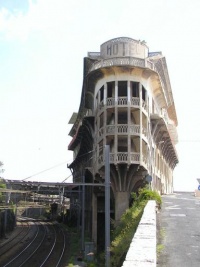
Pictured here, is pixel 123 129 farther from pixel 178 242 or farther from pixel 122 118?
pixel 178 242

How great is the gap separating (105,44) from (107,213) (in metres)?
18.9

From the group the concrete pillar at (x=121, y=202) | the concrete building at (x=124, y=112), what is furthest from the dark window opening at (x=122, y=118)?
the concrete pillar at (x=121, y=202)

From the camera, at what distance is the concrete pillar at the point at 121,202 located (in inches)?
1135

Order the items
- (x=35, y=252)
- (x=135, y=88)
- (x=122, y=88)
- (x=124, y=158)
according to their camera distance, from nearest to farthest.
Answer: (x=124, y=158) → (x=135, y=88) → (x=122, y=88) → (x=35, y=252)

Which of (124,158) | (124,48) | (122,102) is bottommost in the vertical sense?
(124,158)

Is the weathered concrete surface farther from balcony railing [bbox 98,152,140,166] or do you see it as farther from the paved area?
balcony railing [bbox 98,152,140,166]

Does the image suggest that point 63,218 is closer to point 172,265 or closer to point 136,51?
point 136,51

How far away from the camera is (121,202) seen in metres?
29.1

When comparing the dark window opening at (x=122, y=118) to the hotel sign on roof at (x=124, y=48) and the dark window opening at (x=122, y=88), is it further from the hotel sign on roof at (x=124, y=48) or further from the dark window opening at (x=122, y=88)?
the hotel sign on roof at (x=124, y=48)

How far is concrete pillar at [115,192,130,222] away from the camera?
28841mm

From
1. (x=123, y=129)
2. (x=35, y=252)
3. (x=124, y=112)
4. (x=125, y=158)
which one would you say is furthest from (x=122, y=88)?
(x=35, y=252)

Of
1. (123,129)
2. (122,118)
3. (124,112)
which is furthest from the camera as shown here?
(122,118)

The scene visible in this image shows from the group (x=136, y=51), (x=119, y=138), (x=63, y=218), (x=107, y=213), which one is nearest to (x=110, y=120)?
(x=119, y=138)

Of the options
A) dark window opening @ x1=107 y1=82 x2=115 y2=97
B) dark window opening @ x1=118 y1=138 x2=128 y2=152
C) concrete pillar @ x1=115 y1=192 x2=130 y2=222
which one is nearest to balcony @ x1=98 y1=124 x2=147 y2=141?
dark window opening @ x1=118 y1=138 x2=128 y2=152
